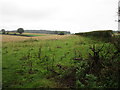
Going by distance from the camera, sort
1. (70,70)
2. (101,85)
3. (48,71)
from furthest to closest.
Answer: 1. (48,71)
2. (70,70)
3. (101,85)

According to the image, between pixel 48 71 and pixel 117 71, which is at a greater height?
pixel 117 71

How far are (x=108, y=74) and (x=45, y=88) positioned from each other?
3917 mm

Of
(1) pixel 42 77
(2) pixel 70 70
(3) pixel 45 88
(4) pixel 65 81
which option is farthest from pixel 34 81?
(2) pixel 70 70

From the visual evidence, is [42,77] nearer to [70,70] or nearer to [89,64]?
[70,70]

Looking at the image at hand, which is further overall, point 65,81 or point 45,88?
point 65,81

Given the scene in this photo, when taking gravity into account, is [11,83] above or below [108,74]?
below

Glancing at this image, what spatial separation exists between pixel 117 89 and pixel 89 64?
3073 mm

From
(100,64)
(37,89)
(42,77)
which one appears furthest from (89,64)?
(37,89)

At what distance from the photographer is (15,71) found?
10.0 metres

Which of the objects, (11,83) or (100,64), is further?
(100,64)

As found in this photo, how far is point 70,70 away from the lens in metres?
9.11

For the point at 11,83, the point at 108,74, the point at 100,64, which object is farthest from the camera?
the point at 100,64

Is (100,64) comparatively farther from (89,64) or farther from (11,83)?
(11,83)

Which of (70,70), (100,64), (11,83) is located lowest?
(11,83)
